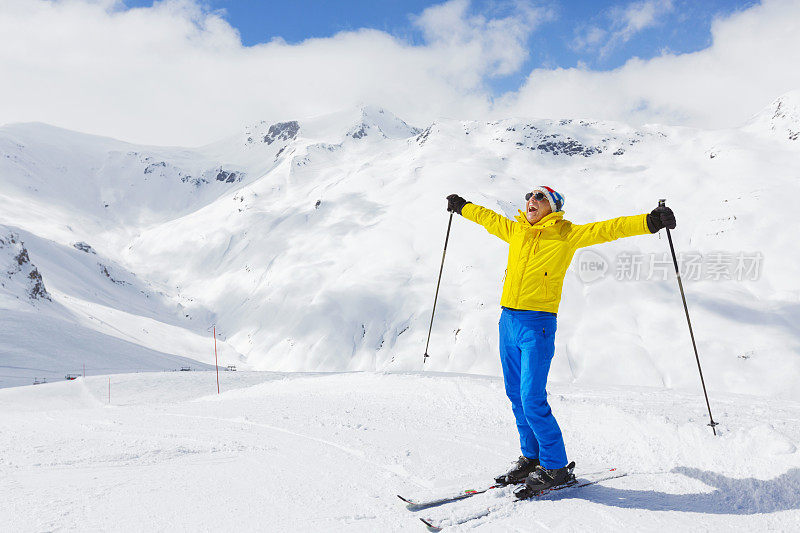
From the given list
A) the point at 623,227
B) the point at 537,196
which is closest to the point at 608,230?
the point at 623,227

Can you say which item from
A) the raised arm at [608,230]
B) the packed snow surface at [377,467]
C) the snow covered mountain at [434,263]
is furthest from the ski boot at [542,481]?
the snow covered mountain at [434,263]

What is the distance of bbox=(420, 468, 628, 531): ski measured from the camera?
3471mm

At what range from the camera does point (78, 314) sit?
6906 centimetres

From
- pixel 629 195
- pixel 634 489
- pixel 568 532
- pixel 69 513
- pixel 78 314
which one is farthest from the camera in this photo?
pixel 629 195

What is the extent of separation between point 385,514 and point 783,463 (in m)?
3.40

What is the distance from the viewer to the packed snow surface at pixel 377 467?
3609mm

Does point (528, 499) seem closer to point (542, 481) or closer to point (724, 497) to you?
point (542, 481)

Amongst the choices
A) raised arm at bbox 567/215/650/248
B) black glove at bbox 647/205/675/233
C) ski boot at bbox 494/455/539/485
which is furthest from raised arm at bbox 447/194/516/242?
ski boot at bbox 494/455/539/485

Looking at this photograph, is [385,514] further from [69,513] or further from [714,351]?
[714,351]

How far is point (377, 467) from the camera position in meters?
4.96

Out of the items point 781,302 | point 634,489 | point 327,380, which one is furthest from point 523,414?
point 781,302

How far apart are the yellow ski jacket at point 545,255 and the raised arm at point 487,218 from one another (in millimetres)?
333

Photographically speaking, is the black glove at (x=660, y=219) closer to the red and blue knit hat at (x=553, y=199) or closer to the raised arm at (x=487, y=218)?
the red and blue knit hat at (x=553, y=199)

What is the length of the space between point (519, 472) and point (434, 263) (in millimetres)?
115390
